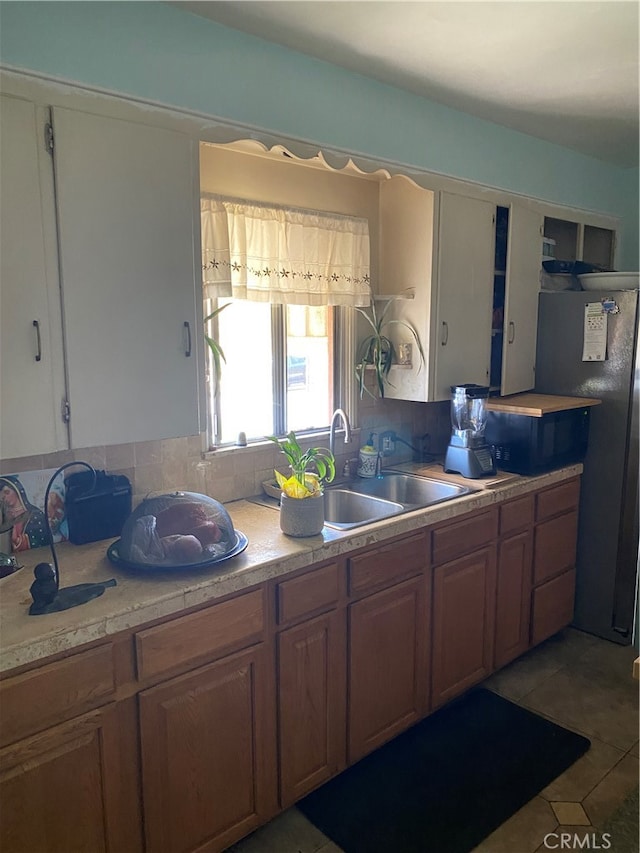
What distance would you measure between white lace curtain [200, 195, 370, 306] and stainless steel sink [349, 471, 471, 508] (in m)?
0.80

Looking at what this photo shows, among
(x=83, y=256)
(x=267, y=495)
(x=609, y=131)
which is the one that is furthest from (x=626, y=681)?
(x=83, y=256)

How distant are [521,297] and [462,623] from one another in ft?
5.33

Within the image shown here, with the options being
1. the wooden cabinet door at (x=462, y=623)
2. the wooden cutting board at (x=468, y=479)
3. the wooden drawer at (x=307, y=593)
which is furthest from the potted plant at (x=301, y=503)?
the wooden cutting board at (x=468, y=479)

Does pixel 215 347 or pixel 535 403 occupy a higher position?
pixel 215 347

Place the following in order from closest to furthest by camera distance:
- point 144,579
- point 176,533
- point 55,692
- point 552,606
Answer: point 55,692
point 144,579
point 176,533
point 552,606

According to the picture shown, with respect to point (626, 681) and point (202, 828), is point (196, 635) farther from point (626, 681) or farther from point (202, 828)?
point (626, 681)

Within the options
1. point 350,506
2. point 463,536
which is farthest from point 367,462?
point 463,536

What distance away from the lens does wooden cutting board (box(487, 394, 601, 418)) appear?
280 cm

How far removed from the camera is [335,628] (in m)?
2.06

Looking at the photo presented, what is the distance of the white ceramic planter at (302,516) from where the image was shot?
202 cm

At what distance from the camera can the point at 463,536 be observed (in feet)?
8.23

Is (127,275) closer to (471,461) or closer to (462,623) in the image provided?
(471,461)

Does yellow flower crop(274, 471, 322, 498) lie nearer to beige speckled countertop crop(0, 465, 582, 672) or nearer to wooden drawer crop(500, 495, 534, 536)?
beige speckled countertop crop(0, 465, 582, 672)

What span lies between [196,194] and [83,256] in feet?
1.35
